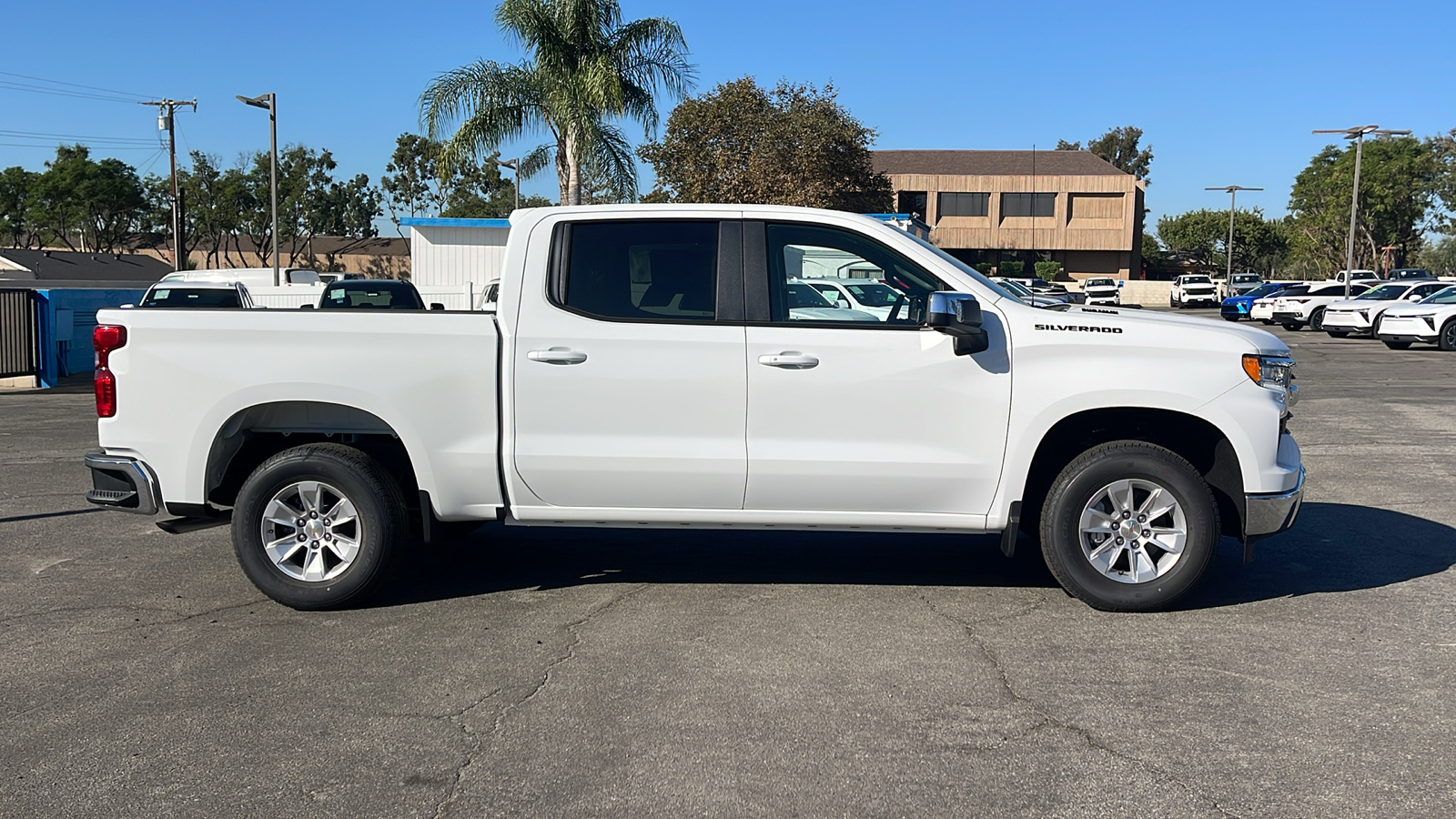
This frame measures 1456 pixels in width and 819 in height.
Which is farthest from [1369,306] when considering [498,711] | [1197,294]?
[498,711]

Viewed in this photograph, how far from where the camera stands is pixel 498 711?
4527mm

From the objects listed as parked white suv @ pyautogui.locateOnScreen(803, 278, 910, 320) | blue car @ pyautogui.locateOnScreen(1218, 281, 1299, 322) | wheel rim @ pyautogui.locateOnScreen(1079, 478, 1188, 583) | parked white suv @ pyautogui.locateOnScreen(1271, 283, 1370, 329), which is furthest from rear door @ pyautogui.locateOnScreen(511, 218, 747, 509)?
blue car @ pyautogui.locateOnScreen(1218, 281, 1299, 322)

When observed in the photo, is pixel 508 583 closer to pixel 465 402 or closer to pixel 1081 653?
pixel 465 402

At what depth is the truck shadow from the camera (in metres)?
6.39

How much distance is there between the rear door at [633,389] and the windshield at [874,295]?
593mm

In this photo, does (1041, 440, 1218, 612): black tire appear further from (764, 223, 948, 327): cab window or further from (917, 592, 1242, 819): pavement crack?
(764, 223, 948, 327): cab window

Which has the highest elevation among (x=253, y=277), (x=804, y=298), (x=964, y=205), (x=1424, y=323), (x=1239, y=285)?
(x=964, y=205)

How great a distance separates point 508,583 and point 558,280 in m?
1.75

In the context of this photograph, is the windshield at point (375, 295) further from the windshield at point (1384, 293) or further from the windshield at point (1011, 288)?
the windshield at point (1384, 293)

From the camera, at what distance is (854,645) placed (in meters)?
5.28

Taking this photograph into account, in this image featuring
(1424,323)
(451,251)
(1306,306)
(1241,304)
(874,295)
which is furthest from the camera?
(1241,304)

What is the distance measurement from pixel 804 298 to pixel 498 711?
2464 mm

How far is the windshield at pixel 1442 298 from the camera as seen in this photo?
26.6m

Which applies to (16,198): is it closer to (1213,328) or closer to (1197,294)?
(1197,294)
